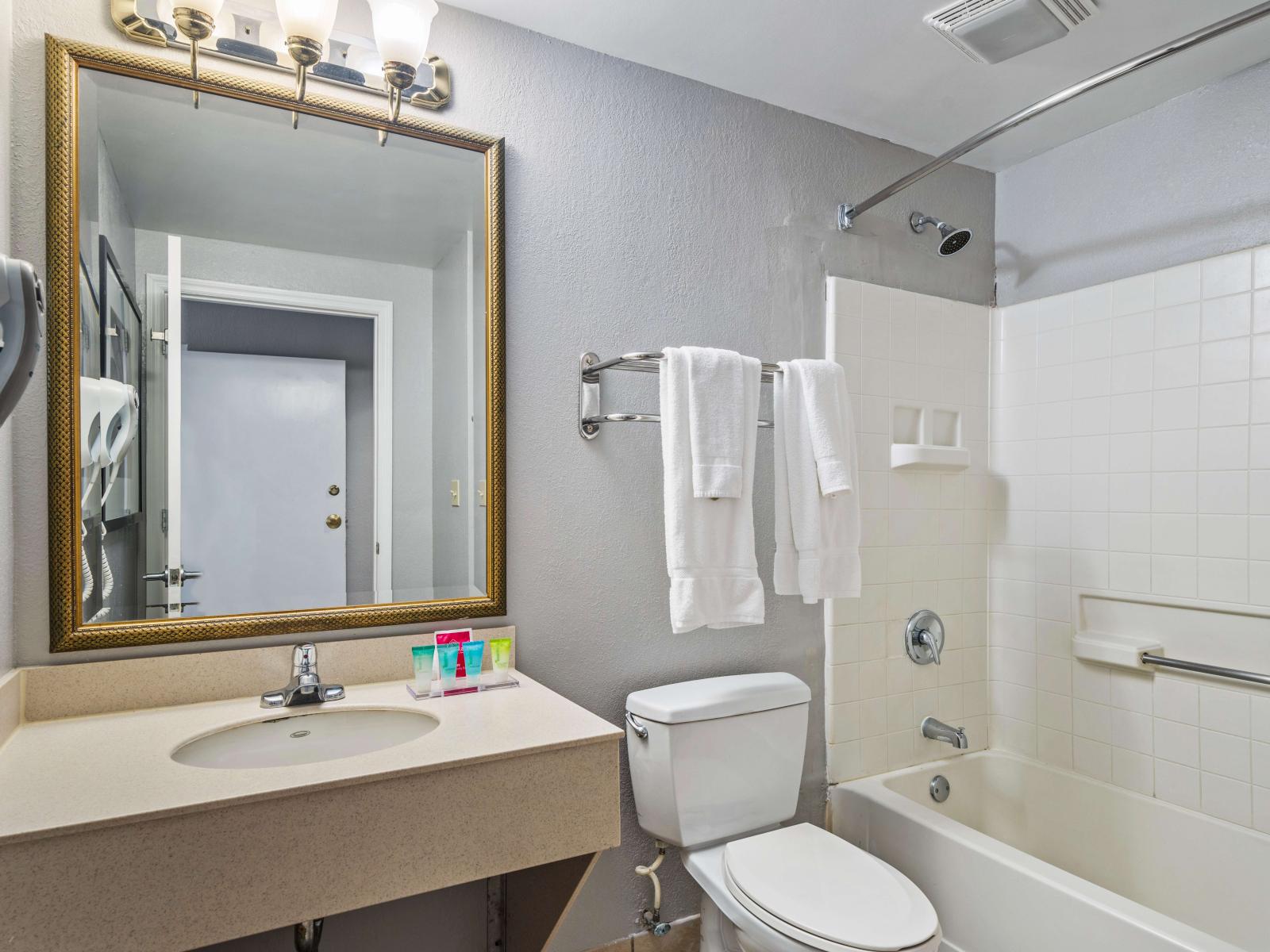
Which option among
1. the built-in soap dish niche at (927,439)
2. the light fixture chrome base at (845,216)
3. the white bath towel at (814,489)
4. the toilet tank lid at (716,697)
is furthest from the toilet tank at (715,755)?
the light fixture chrome base at (845,216)

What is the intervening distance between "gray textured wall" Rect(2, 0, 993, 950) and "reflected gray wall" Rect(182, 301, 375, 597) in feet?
0.96

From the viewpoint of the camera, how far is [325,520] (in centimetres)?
153

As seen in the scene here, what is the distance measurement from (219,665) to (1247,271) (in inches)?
95.6

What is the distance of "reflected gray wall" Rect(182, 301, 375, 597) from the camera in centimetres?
148

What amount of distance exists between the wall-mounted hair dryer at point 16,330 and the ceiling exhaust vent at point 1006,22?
1.72 metres

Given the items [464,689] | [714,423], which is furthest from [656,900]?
[714,423]

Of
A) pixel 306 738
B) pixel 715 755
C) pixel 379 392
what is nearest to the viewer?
pixel 306 738

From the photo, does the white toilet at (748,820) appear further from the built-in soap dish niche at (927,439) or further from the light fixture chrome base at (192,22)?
the light fixture chrome base at (192,22)

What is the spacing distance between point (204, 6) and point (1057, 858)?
109 inches

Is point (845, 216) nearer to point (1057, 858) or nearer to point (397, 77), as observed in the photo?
point (397, 77)

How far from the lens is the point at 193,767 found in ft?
3.59

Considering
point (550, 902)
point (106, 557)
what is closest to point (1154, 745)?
point (550, 902)

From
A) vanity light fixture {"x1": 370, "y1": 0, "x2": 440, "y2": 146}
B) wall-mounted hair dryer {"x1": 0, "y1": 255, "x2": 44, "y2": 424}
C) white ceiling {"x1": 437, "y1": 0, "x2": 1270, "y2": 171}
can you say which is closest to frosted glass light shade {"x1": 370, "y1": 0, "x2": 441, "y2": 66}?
vanity light fixture {"x1": 370, "y1": 0, "x2": 440, "y2": 146}

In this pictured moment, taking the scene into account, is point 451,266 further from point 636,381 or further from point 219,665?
point 219,665
